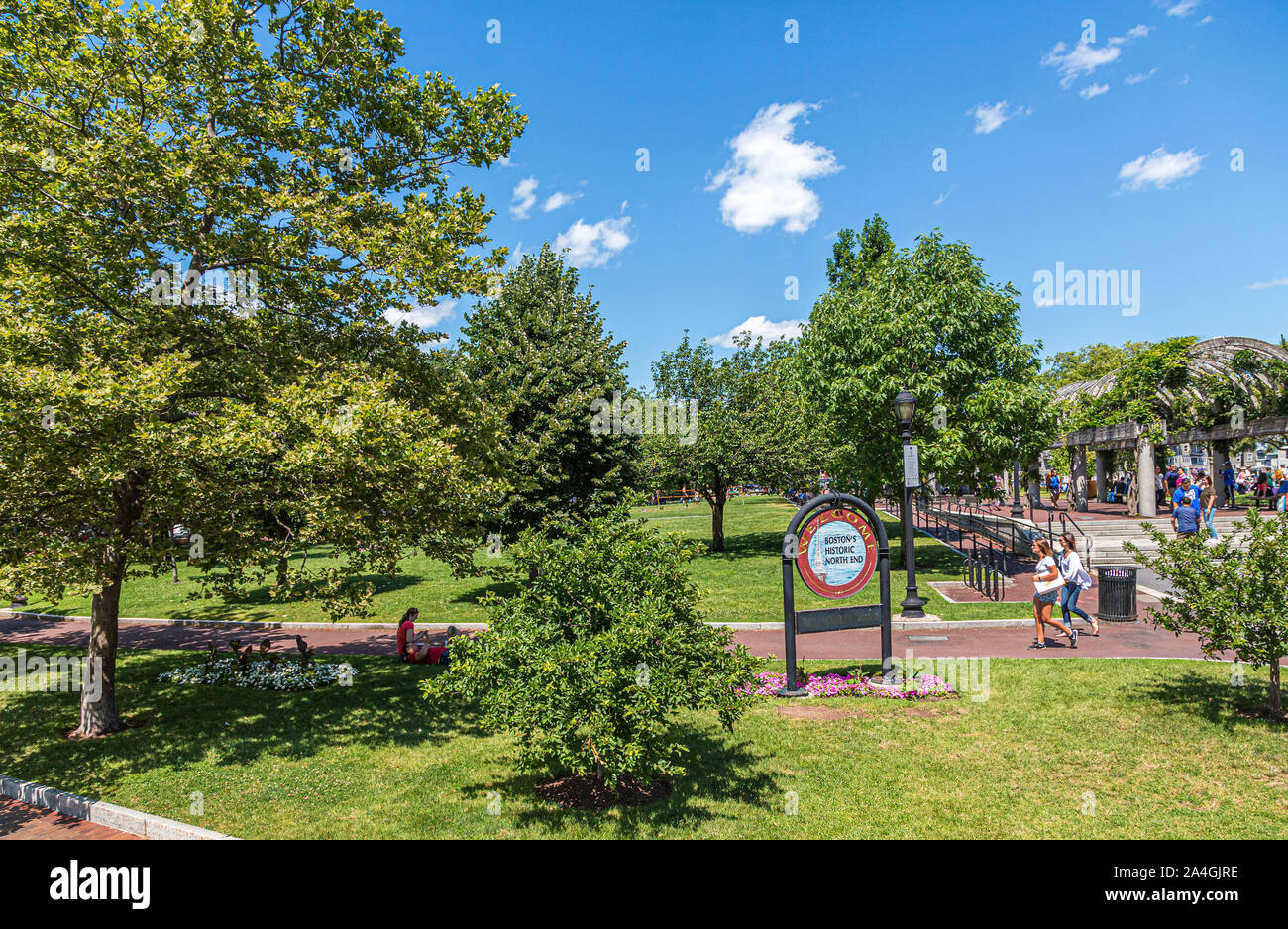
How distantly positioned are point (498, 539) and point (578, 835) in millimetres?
11452

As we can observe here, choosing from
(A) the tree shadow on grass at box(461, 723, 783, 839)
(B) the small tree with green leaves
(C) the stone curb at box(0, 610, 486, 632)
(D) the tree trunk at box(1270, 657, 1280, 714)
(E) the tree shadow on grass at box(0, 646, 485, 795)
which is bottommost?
(C) the stone curb at box(0, 610, 486, 632)

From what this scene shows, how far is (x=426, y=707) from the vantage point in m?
10.4

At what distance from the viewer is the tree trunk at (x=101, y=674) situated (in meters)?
9.50

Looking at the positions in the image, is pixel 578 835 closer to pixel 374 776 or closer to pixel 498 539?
pixel 374 776

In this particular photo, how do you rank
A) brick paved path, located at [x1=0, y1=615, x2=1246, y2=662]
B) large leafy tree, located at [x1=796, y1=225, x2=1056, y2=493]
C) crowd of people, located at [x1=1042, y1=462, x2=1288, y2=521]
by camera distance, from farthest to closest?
crowd of people, located at [x1=1042, y1=462, x2=1288, y2=521] → large leafy tree, located at [x1=796, y1=225, x2=1056, y2=493] → brick paved path, located at [x1=0, y1=615, x2=1246, y2=662]

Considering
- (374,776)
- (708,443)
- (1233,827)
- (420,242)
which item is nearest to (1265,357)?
(708,443)

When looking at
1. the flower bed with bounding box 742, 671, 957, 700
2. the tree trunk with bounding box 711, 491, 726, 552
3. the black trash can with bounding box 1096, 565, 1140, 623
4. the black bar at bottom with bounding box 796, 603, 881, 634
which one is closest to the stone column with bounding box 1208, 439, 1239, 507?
the tree trunk with bounding box 711, 491, 726, 552

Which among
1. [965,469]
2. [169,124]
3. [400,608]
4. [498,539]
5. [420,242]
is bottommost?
[400,608]

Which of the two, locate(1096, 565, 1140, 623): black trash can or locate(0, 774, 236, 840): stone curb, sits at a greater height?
locate(1096, 565, 1140, 623): black trash can

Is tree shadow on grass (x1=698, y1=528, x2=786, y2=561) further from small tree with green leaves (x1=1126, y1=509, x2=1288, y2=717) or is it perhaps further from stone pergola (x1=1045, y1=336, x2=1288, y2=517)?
small tree with green leaves (x1=1126, y1=509, x2=1288, y2=717)

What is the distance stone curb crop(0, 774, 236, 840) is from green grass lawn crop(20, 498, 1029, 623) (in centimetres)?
600

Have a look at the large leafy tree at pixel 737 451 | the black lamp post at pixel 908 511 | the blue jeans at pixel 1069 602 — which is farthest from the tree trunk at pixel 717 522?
the blue jeans at pixel 1069 602

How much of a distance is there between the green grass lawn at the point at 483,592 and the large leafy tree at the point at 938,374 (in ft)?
12.6

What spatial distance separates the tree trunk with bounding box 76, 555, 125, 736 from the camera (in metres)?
9.50
